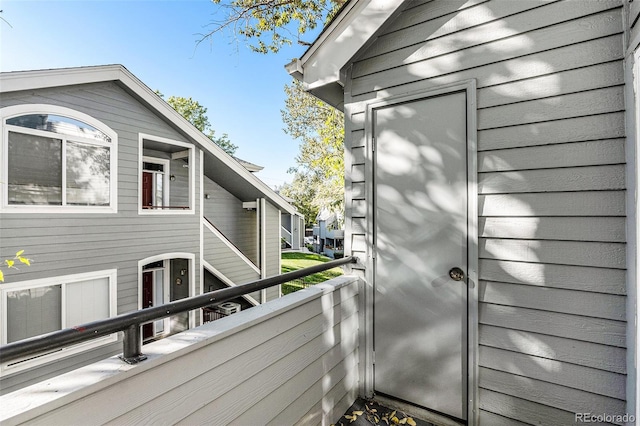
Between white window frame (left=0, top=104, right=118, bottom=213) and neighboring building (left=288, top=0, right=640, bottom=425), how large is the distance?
4.75 m

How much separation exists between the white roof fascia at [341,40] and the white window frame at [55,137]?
13.7 ft

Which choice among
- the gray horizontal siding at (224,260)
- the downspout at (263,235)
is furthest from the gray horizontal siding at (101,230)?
the downspout at (263,235)

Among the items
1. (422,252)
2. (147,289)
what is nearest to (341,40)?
(422,252)

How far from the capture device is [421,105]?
7.25ft

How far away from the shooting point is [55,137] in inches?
189

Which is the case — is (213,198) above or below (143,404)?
above

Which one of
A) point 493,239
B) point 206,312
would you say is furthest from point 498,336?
point 206,312

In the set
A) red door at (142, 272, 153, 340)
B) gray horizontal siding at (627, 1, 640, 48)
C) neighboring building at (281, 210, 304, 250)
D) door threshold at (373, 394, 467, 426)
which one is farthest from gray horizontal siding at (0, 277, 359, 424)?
neighboring building at (281, 210, 304, 250)

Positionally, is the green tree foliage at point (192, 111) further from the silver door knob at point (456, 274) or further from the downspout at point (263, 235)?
the silver door knob at point (456, 274)

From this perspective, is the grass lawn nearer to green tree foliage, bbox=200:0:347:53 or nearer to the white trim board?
the white trim board

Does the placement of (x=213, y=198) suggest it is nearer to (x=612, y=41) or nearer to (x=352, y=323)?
→ (x=352, y=323)

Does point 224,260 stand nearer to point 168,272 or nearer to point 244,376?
point 168,272

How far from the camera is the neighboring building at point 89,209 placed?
440cm

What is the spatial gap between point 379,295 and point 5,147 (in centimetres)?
572
